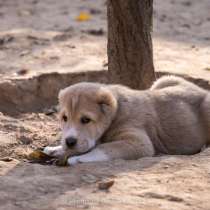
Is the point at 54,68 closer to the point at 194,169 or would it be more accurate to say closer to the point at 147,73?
the point at 147,73

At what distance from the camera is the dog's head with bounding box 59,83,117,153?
737 centimetres

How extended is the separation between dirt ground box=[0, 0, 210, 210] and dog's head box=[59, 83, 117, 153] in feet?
1.89

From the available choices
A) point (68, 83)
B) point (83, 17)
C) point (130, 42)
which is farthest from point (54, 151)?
point (83, 17)

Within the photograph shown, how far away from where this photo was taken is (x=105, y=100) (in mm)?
7527

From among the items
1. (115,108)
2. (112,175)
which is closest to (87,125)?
(115,108)

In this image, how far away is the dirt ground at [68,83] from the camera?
19.2 ft

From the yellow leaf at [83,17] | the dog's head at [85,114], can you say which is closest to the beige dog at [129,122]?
the dog's head at [85,114]

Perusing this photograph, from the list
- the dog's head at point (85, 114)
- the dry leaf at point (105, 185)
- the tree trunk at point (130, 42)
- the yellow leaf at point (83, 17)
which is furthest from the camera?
the yellow leaf at point (83, 17)

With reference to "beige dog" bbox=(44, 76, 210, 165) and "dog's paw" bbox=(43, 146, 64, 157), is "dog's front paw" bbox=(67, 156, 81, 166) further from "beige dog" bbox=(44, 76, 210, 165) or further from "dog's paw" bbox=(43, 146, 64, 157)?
"dog's paw" bbox=(43, 146, 64, 157)

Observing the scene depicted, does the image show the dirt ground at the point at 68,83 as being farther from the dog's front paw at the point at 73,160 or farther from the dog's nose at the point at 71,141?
the dog's nose at the point at 71,141

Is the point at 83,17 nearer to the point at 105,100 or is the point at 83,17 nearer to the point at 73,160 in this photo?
the point at 105,100

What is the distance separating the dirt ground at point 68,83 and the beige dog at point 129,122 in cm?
43

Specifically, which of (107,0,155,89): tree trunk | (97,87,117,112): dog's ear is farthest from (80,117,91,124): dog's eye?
(107,0,155,89): tree trunk

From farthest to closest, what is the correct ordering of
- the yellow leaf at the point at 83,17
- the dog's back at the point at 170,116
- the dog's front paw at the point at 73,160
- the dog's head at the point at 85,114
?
1. the yellow leaf at the point at 83,17
2. the dog's back at the point at 170,116
3. the dog's head at the point at 85,114
4. the dog's front paw at the point at 73,160
